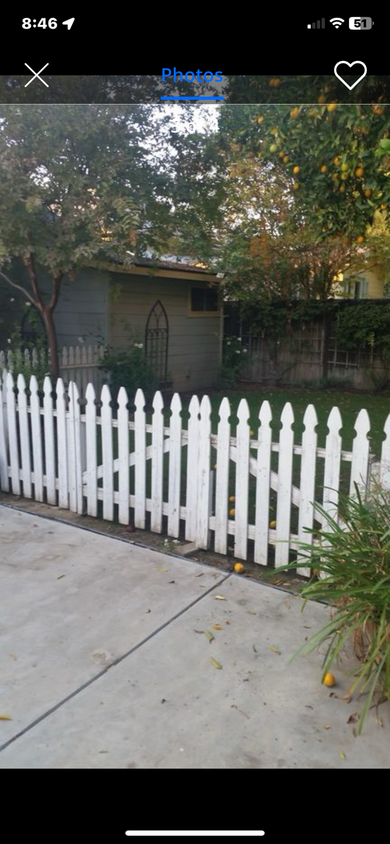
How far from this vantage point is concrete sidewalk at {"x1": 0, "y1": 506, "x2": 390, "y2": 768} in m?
2.54

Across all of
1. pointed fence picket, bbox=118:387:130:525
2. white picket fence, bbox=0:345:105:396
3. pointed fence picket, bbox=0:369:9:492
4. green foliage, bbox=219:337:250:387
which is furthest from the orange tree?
green foliage, bbox=219:337:250:387

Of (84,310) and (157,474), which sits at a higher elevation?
(84,310)

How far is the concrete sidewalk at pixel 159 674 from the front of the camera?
2.54 metres

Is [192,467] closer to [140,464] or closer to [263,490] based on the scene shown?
[140,464]

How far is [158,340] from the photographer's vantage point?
39.7ft

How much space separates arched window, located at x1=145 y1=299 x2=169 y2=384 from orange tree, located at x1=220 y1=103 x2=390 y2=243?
697 centimetres

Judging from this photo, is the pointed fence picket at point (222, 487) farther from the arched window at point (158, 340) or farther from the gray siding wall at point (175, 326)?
the arched window at point (158, 340)

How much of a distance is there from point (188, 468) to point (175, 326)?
27.1ft

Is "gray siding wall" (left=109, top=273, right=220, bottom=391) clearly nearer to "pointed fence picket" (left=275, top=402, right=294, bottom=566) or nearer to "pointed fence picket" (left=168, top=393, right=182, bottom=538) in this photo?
"pointed fence picket" (left=168, top=393, right=182, bottom=538)

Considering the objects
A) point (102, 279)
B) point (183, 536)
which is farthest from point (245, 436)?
point (102, 279)

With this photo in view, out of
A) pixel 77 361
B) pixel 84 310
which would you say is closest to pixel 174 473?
pixel 77 361

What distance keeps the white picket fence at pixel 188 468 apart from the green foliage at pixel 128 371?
3.86 meters

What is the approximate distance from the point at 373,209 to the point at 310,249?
9786 mm
